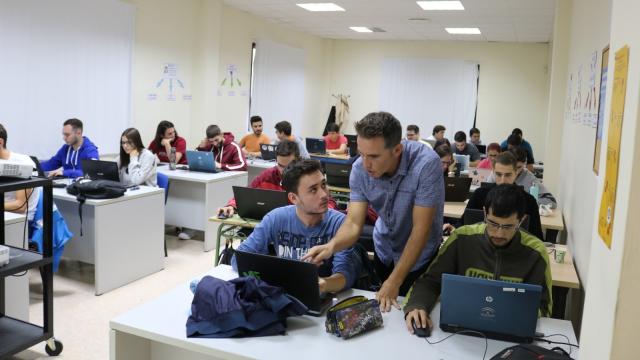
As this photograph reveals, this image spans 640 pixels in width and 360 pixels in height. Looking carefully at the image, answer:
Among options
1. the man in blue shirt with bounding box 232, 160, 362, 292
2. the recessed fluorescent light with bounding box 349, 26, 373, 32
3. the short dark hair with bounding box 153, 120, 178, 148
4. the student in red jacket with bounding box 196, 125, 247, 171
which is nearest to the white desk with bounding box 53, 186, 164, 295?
the student in red jacket with bounding box 196, 125, 247, 171

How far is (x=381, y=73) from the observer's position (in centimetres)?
1144

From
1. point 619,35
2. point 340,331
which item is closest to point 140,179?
point 340,331

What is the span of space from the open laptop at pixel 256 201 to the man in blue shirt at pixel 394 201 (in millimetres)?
1235

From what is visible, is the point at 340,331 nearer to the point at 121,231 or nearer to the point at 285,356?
the point at 285,356

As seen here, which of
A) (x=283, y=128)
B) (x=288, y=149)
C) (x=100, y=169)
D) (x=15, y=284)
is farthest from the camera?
(x=283, y=128)

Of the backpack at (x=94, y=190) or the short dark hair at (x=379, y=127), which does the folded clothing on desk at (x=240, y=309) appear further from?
the backpack at (x=94, y=190)

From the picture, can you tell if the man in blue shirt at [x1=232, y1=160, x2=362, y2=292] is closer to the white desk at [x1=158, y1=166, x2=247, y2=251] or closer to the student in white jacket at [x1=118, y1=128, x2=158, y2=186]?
the student in white jacket at [x1=118, y1=128, x2=158, y2=186]

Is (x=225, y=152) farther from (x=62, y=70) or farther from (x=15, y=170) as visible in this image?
(x=15, y=170)

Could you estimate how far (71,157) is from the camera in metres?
5.27

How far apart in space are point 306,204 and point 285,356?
83 centimetres

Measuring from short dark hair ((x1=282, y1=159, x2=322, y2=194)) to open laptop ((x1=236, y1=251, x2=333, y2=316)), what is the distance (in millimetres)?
539

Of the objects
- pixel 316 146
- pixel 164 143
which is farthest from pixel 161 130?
pixel 316 146

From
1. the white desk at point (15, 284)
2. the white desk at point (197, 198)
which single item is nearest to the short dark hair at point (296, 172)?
the white desk at point (15, 284)

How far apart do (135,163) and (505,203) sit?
3684 millimetres
